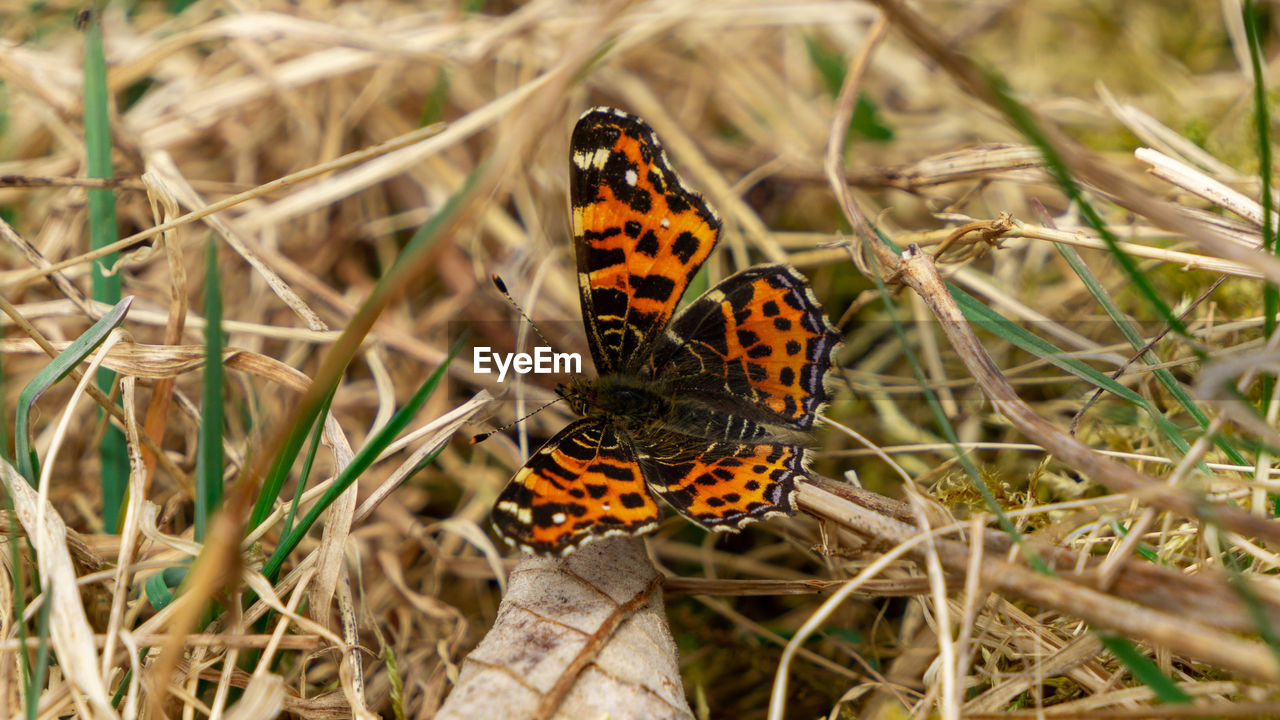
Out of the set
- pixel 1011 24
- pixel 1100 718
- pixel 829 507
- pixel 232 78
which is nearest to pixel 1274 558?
pixel 1100 718

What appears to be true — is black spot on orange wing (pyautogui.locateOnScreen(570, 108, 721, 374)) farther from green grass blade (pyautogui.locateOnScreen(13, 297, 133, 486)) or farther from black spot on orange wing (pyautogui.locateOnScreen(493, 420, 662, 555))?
green grass blade (pyautogui.locateOnScreen(13, 297, 133, 486))

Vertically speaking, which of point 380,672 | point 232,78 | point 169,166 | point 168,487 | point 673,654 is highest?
point 232,78

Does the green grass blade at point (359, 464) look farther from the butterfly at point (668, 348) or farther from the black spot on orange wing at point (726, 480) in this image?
the black spot on orange wing at point (726, 480)

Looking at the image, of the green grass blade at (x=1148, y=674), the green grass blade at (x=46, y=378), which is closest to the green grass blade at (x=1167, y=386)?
the green grass blade at (x=1148, y=674)

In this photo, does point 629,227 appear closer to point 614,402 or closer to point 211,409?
point 614,402

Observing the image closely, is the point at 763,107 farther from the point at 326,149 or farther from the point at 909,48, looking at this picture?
the point at 326,149
